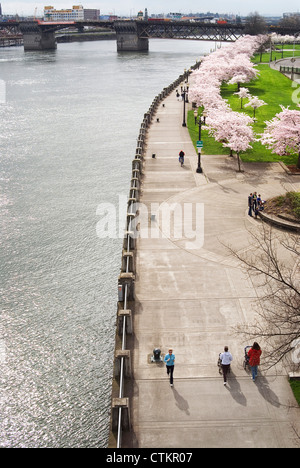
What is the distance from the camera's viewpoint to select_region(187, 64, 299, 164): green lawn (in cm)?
4141

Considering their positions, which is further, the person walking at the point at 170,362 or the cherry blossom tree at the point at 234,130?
the cherry blossom tree at the point at 234,130

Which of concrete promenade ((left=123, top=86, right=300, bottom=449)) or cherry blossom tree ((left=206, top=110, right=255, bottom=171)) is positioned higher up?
cherry blossom tree ((left=206, top=110, right=255, bottom=171))

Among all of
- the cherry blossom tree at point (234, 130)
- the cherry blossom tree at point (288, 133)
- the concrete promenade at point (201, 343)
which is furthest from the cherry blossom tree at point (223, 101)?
the concrete promenade at point (201, 343)

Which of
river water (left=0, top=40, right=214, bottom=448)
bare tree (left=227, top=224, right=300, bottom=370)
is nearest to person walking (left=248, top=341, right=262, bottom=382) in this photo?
bare tree (left=227, top=224, right=300, bottom=370)

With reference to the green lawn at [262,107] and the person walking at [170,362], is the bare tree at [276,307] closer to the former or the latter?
the person walking at [170,362]

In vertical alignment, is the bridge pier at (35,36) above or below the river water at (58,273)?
above

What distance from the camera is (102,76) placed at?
114000 mm

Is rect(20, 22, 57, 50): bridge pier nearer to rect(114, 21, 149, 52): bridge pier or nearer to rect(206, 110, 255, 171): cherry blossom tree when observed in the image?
rect(114, 21, 149, 52): bridge pier

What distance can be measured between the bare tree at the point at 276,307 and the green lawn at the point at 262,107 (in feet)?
61.0

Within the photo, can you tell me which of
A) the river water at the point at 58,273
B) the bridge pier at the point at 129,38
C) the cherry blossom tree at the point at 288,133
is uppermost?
the bridge pier at the point at 129,38

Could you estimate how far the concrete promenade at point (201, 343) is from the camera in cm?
1308

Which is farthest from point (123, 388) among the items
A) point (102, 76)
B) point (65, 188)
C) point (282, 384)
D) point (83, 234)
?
point (102, 76)

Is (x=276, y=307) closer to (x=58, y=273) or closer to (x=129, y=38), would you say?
(x=58, y=273)

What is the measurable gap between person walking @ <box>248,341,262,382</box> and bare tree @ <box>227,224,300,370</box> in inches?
13.9
